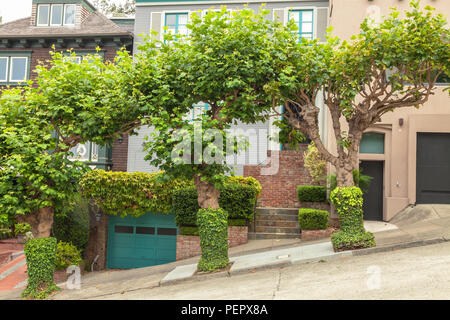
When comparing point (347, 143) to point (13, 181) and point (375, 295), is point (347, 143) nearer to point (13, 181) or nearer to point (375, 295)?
point (375, 295)

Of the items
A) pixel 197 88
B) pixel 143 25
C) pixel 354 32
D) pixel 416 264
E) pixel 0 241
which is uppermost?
pixel 143 25

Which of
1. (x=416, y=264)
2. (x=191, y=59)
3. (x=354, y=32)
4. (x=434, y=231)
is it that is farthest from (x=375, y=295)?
(x=354, y=32)

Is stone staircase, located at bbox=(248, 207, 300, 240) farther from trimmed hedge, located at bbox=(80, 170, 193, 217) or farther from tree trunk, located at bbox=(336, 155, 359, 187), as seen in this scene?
tree trunk, located at bbox=(336, 155, 359, 187)

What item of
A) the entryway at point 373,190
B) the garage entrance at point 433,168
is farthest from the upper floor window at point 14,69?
the garage entrance at point 433,168

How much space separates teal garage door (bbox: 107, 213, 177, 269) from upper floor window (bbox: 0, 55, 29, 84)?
9.61 m

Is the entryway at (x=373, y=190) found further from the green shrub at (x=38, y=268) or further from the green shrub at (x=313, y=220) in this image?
the green shrub at (x=38, y=268)

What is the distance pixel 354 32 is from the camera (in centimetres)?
1496

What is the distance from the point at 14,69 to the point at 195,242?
13.8 metres

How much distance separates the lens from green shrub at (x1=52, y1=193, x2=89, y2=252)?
14.1 metres

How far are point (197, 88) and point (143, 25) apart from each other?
11.3 meters

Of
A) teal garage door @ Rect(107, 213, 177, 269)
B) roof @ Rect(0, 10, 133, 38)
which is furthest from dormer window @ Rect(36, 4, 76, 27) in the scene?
teal garage door @ Rect(107, 213, 177, 269)

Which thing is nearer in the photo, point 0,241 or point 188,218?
point 188,218

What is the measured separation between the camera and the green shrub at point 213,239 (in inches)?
375

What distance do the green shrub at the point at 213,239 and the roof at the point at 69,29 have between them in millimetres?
12496
